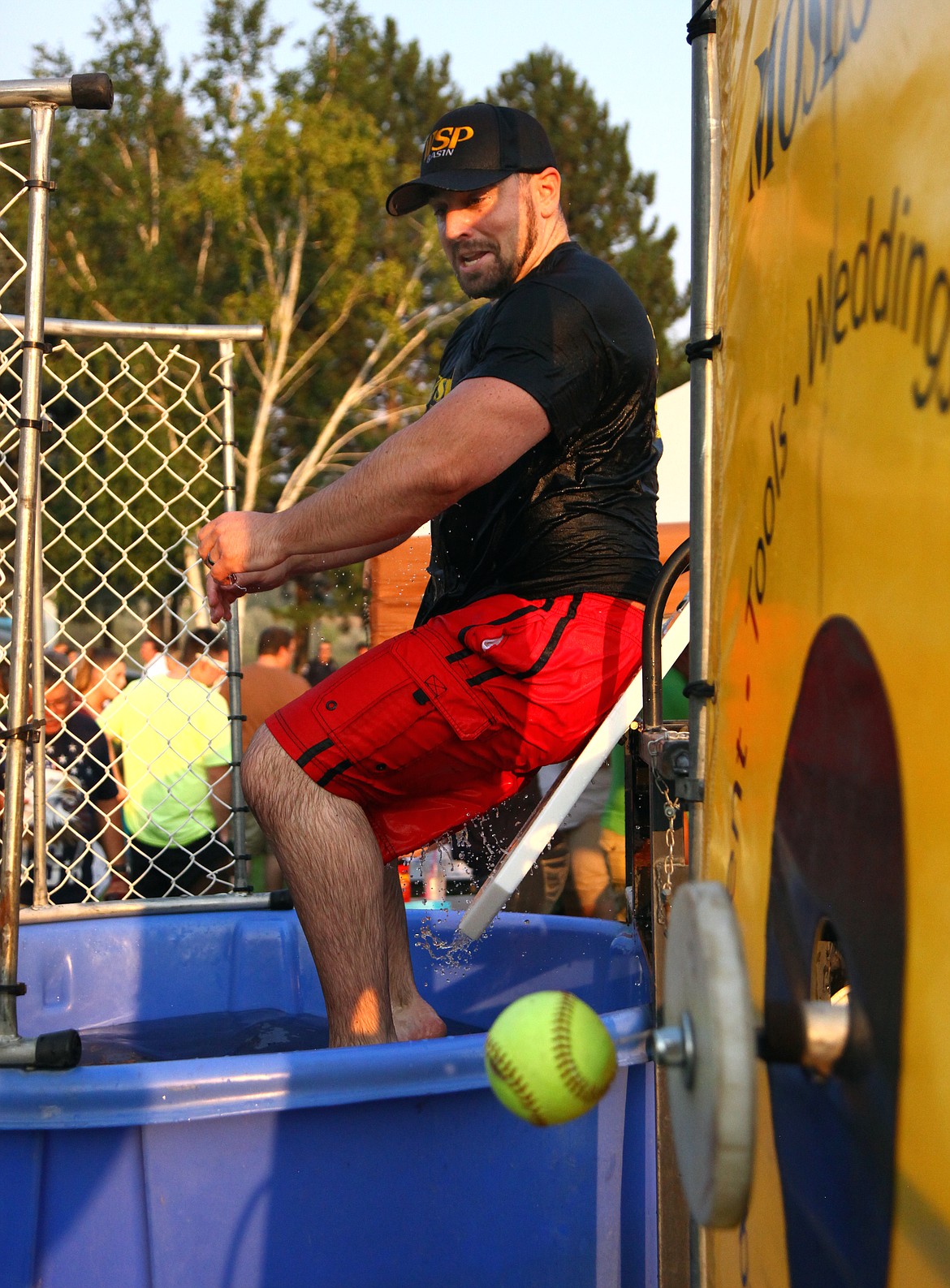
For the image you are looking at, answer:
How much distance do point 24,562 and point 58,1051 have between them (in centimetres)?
74

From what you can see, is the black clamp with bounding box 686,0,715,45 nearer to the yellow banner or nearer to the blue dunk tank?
the yellow banner

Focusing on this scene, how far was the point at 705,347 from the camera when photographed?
53.4 inches

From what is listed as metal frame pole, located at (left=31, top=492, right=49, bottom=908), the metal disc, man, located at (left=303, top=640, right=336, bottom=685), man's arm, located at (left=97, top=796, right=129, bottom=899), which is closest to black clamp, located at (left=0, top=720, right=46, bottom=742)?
metal frame pole, located at (left=31, top=492, right=49, bottom=908)

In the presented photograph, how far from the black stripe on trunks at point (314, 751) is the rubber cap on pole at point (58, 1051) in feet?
1.78

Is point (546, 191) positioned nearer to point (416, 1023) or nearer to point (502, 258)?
point (502, 258)

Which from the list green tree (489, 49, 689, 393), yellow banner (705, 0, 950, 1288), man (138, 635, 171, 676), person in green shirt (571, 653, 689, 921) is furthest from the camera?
green tree (489, 49, 689, 393)

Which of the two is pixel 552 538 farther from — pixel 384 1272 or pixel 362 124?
pixel 362 124

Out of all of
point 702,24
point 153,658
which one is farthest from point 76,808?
point 702,24

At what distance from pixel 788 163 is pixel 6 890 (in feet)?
4.60

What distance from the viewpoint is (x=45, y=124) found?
2.04m

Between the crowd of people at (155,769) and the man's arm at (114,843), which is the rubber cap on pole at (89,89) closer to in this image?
the crowd of people at (155,769)

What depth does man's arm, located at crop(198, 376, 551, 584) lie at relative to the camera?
1.74m

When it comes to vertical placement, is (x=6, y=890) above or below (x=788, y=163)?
below

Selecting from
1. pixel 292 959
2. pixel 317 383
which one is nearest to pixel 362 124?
pixel 317 383
